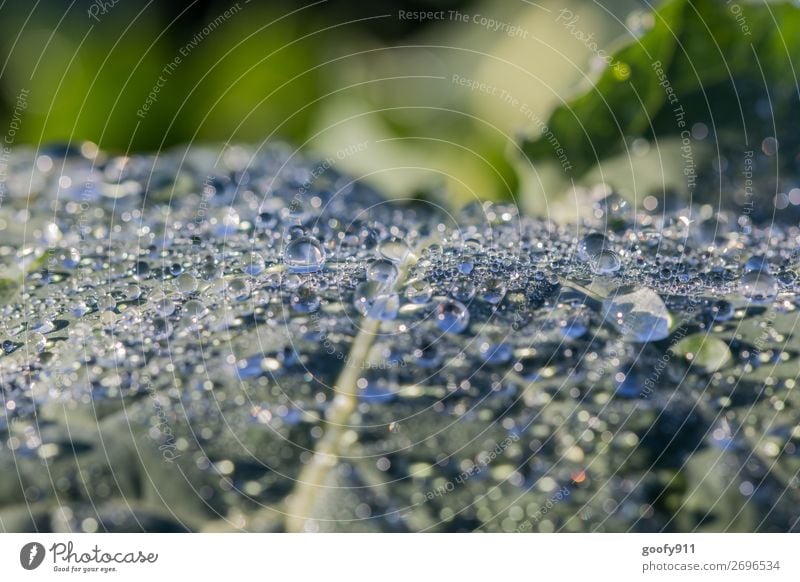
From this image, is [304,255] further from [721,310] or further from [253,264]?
[721,310]

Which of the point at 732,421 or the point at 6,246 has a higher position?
the point at 6,246

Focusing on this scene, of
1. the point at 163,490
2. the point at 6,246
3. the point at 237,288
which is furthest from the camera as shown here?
the point at 6,246

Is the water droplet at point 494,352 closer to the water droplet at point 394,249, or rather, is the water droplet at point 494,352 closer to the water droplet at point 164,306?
the water droplet at point 394,249

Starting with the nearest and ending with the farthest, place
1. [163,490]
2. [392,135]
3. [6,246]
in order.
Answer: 1. [163,490]
2. [6,246]
3. [392,135]

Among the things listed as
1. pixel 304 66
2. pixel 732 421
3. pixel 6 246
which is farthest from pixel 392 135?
pixel 732 421

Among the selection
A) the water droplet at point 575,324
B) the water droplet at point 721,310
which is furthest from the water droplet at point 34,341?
the water droplet at point 721,310
